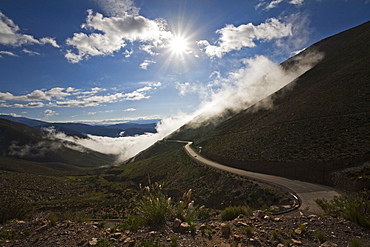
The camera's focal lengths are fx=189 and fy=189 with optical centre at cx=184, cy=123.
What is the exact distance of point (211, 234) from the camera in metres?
7.32

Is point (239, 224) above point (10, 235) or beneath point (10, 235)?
beneath

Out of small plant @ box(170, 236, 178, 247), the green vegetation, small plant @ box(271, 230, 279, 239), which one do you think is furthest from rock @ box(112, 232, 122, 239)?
the green vegetation

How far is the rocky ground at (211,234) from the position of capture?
20.4 ft

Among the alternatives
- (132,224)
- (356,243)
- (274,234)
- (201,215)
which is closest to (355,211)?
(356,243)

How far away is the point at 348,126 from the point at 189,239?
29.6m

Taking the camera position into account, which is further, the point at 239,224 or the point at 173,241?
the point at 239,224

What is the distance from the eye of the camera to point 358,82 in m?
36.9

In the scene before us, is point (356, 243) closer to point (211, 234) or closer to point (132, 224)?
point (211, 234)

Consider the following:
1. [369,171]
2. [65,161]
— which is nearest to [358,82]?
[369,171]

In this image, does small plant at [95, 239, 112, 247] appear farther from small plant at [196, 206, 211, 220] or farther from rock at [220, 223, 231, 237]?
small plant at [196, 206, 211, 220]

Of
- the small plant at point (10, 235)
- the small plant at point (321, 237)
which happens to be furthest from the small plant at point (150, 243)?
the small plant at point (321, 237)

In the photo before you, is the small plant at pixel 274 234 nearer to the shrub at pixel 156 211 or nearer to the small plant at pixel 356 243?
the small plant at pixel 356 243

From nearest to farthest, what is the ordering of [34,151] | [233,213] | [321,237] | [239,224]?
1. [321,237]
2. [239,224]
3. [233,213]
4. [34,151]

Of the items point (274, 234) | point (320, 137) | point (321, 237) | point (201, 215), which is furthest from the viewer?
point (320, 137)
